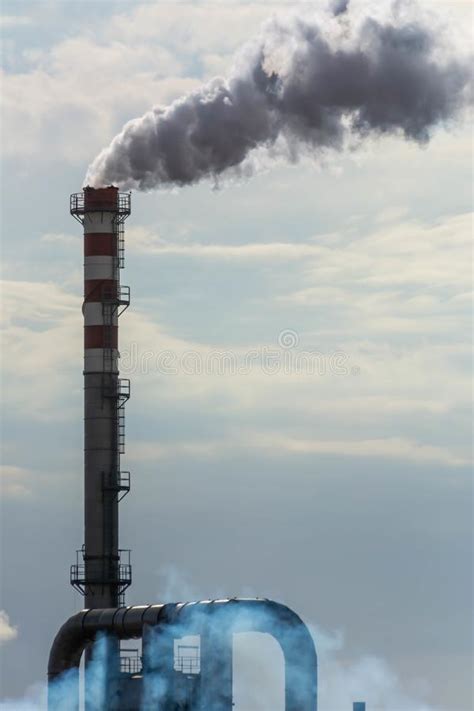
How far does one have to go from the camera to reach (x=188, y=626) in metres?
75.1

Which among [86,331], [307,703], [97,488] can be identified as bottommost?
[307,703]

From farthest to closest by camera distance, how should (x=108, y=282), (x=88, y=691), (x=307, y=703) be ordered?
(x=108, y=282) → (x=88, y=691) → (x=307, y=703)

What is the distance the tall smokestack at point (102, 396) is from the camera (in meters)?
82.8

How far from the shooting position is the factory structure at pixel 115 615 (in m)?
74.6

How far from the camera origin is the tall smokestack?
82750 mm

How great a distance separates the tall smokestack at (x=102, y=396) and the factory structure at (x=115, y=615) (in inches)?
1.5

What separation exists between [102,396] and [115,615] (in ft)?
30.0

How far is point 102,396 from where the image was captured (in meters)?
83.6

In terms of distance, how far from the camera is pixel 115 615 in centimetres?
7856

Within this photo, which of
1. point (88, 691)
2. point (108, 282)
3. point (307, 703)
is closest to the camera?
point (307, 703)

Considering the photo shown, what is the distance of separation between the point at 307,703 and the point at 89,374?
16693 millimetres

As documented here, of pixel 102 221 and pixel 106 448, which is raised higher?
pixel 102 221

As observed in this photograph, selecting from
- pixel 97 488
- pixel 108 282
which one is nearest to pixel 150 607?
pixel 97 488

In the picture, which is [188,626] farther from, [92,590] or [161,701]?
[92,590]
